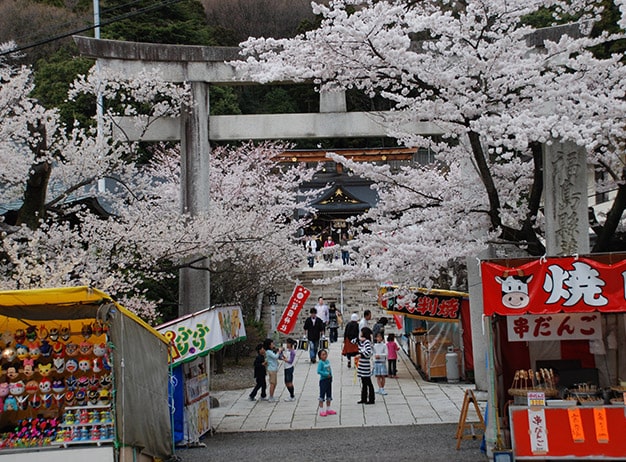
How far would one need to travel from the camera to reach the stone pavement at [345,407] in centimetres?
1423

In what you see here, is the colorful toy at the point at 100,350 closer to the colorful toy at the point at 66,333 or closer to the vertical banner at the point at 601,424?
the colorful toy at the point at 66,333

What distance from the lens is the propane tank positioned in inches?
734

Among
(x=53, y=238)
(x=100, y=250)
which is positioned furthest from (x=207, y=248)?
(x=53, y=238)

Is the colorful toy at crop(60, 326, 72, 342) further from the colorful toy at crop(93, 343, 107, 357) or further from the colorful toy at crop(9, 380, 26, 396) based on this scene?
the colorful toy at crop(9, 380, 26, 396)

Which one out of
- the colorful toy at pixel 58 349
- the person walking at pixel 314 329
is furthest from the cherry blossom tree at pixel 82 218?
the person walking at pixel 314 329

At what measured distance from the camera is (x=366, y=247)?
13.3 metres

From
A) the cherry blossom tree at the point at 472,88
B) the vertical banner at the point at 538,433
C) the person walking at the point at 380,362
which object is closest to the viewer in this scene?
the vertical banner at the point at 538,433

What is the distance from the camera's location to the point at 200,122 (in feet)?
53.2

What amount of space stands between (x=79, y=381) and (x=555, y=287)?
6.62 meters

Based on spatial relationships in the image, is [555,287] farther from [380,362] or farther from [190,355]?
[380,362]

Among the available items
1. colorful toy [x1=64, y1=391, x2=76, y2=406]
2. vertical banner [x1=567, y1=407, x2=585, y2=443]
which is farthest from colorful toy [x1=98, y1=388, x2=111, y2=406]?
vertical banner [x1=567, y1=407, x2=585, y2=443]

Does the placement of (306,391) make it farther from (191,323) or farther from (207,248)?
(191,323)

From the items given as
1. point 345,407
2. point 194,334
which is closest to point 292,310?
point 345,407

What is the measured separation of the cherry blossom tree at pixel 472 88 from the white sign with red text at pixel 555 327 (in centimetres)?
180
